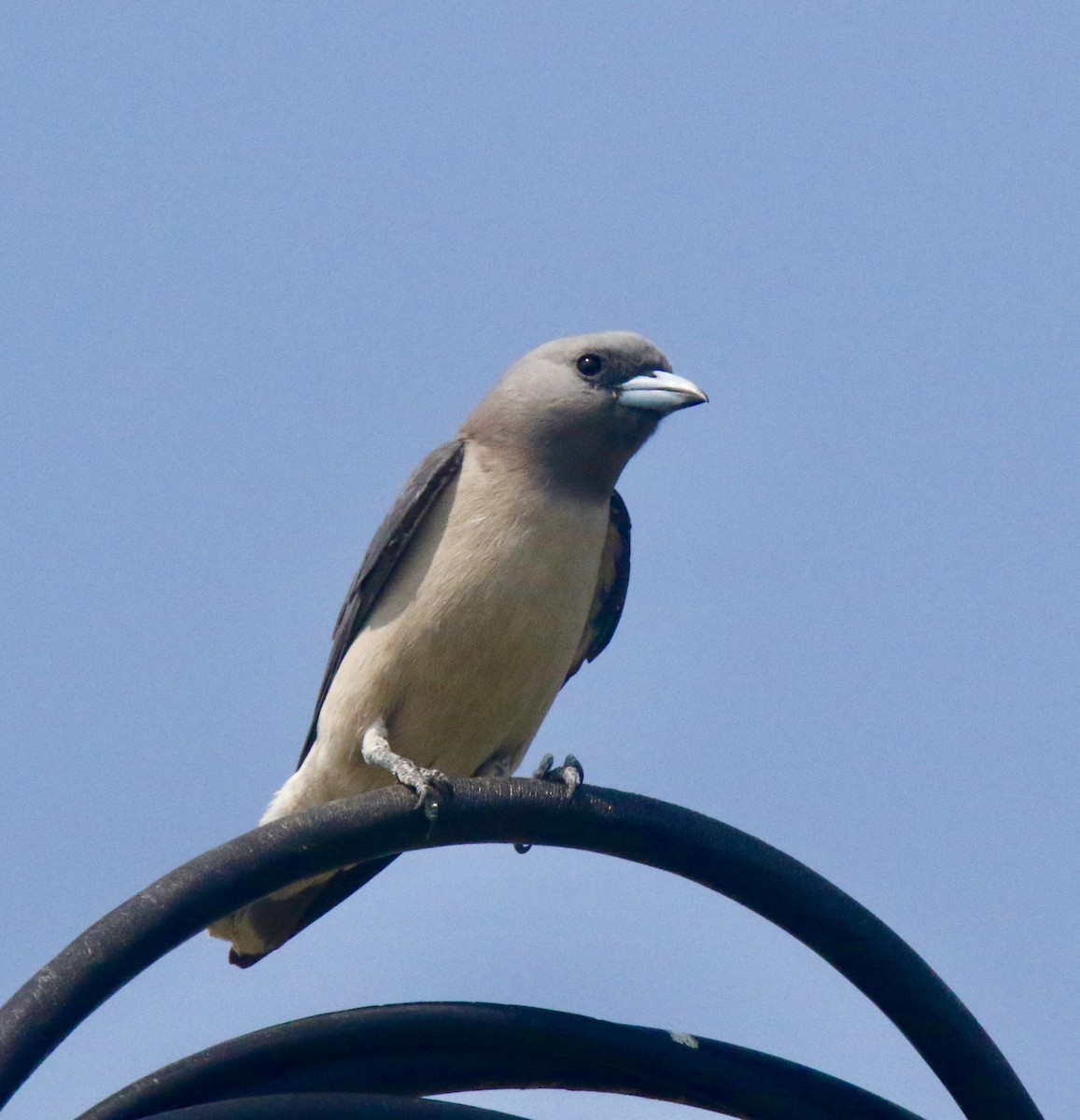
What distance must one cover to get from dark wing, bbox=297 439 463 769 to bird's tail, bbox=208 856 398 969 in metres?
0.74

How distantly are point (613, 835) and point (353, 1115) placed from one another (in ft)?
3.20

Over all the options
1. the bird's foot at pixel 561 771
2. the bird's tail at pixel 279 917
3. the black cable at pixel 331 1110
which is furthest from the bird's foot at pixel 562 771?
the black cable at pixel 331 1110

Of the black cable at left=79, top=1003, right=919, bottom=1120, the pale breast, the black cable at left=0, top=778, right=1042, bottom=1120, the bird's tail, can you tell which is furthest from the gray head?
the black cable at left=79, top=1003, right=919, bottom=1120

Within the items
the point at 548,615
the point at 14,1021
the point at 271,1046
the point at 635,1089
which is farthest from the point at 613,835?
the point at 548,615

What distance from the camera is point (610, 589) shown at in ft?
22.8

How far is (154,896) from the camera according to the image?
349 cm

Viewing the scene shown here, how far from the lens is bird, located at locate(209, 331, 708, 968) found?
604cm

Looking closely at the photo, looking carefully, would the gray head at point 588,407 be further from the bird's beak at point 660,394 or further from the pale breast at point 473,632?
the pale breast at point 473,632

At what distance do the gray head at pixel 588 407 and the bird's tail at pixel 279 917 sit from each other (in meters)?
1.59

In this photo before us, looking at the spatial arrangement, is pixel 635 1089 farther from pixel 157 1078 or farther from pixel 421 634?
pixel 421 634

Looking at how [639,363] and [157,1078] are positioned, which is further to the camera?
[639,363]

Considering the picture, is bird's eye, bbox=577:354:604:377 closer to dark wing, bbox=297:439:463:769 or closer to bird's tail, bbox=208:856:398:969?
dark wing, bbox=297:439:463:769

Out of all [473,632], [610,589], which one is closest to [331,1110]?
[473,632]

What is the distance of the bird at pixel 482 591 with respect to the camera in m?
6.04
